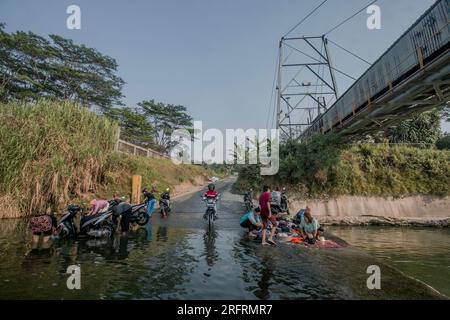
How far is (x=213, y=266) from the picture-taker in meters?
6.66

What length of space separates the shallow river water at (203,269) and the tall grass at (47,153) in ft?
11.8

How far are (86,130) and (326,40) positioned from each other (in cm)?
2027

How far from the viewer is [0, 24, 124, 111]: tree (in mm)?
30172

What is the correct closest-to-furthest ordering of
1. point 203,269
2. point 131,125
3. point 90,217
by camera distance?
1. point 203,269
2. point 90,217
3. point 131,125

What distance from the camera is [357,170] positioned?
866 inches

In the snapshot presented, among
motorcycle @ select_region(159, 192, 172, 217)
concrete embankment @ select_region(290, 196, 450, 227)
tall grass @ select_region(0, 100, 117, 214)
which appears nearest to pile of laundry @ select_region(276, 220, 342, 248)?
motorcycle @ select_region(159, 192, 172, 217)

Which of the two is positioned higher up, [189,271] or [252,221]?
[252,221]

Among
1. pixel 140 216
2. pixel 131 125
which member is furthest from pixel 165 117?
pixel 140 216

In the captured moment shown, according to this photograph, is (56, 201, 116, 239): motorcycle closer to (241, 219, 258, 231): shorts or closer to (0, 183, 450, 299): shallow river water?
(0, 183, 450, 299): shallow river water

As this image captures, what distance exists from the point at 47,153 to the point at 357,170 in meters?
20.9

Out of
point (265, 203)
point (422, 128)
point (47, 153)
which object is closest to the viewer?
point (265, 203)

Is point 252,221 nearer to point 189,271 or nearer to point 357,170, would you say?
point 189,271

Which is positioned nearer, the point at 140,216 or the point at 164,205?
the point at 140,216

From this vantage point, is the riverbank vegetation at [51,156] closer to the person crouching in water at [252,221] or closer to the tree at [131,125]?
the person crouching in water at [252,221]
